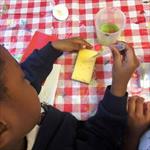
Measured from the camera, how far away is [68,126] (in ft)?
3.58

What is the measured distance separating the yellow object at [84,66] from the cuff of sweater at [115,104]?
13 centimetres

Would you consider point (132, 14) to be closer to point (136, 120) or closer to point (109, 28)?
point (109, 28)

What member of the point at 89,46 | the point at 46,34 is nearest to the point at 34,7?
the point at 46,34

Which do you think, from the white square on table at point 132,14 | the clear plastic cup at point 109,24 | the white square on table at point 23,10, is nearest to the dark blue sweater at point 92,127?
the clear plastic cup at point 109,24

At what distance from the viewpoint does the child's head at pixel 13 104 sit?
0.76 metres

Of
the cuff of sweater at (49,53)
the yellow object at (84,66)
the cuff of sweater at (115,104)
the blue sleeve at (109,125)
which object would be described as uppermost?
the cuff of sweater at (49,53)

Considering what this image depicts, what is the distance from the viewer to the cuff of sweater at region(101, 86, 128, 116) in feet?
3.58

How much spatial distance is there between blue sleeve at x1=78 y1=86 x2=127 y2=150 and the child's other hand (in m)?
0.02

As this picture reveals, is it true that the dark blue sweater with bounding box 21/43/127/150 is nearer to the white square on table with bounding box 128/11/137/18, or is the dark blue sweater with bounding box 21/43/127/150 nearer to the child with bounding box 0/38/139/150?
the child with bounding box 0/38/139/150

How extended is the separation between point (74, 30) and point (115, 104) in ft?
1.20

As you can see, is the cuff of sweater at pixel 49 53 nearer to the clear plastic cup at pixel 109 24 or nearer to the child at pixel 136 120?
the clear plastic cup at pixel 109 24

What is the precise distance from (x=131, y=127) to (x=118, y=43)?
27 centimetres

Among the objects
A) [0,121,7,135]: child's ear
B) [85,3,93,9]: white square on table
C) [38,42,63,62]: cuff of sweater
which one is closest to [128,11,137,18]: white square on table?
[85,3,93,9]: white square on table

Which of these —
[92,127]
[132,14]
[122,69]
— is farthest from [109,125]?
→ [132,14]
